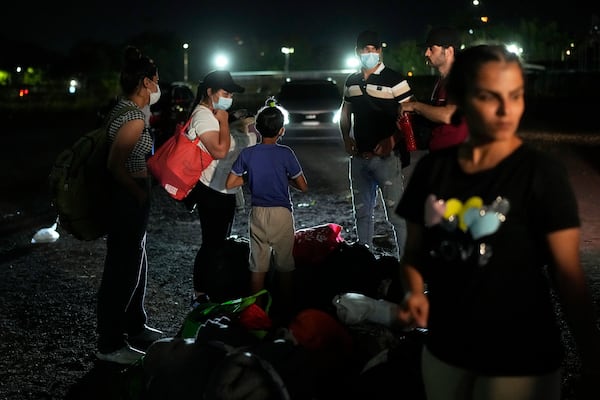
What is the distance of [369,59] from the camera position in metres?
6.12

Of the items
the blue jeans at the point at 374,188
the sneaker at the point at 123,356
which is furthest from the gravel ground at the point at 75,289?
the blue jeans at the point at 374,188

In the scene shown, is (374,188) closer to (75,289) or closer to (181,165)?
(181,165)

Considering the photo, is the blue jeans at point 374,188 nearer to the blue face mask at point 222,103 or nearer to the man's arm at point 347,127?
the man's arm at point 347,127

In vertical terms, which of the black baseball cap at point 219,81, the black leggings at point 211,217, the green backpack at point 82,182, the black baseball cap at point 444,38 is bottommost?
the black leggings at point 211,217

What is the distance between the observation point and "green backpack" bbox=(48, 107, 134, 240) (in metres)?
4.79

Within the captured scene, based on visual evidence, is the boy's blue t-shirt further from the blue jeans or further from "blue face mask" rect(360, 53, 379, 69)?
"blue face mask" rect(360, 53, 379, 69)

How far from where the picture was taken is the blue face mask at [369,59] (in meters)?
6.12

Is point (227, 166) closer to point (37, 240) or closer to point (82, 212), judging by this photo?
point (82, 212)

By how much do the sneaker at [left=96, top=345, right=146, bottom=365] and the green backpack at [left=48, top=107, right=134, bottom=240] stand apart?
761mm

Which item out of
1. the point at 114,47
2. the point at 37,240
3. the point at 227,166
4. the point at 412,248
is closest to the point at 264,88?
the point at 37,240

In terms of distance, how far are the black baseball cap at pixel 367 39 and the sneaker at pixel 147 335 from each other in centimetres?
276

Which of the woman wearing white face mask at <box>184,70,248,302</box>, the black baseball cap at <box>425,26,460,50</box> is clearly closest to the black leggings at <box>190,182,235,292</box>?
the woman wearing white face mask at <box>184,70,248,302</box>

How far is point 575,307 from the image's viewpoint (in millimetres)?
2305

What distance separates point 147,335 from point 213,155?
1325mm
